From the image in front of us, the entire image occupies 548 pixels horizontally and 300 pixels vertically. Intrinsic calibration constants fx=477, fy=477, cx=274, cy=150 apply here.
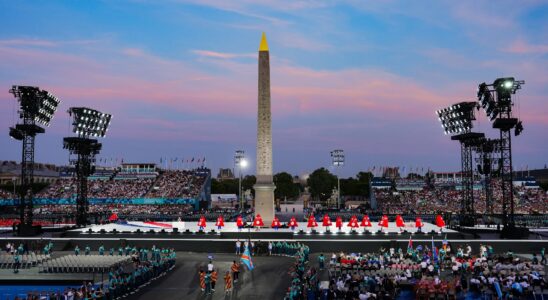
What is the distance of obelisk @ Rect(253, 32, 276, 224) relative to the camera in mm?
41875

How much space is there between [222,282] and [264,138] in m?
19.0

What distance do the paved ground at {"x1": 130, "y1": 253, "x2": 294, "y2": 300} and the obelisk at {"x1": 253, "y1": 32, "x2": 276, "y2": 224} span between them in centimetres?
1089

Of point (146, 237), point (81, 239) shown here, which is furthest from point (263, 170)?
point (81, 239)

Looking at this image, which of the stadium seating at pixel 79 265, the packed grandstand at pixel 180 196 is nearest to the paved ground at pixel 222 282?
the stadium seating at pixel 79 265

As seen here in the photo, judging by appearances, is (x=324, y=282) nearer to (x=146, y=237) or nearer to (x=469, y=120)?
(x=146, y=237)

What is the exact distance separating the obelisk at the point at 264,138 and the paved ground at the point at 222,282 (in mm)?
10888

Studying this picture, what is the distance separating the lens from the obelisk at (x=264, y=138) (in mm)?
41875

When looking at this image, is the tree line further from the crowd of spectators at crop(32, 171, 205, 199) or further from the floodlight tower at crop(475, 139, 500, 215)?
the floodlight tower at crop(475, 139, 500, 215)

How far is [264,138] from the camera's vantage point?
137 feet

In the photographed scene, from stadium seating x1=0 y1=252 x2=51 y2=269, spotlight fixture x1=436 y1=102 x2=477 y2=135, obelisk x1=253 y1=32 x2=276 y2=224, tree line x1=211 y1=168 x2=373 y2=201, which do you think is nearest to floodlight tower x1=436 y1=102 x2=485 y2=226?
spotlight fixture x1=436 y1=102 x2=477 y2=135

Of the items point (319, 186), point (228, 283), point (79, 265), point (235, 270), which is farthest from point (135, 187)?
point (228, 283)

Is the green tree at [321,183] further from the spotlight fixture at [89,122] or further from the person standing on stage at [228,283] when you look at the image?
the person standing on stage at [228,283]

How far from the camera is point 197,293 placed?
2219 centimetres

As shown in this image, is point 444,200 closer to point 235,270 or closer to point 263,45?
point 263,45
